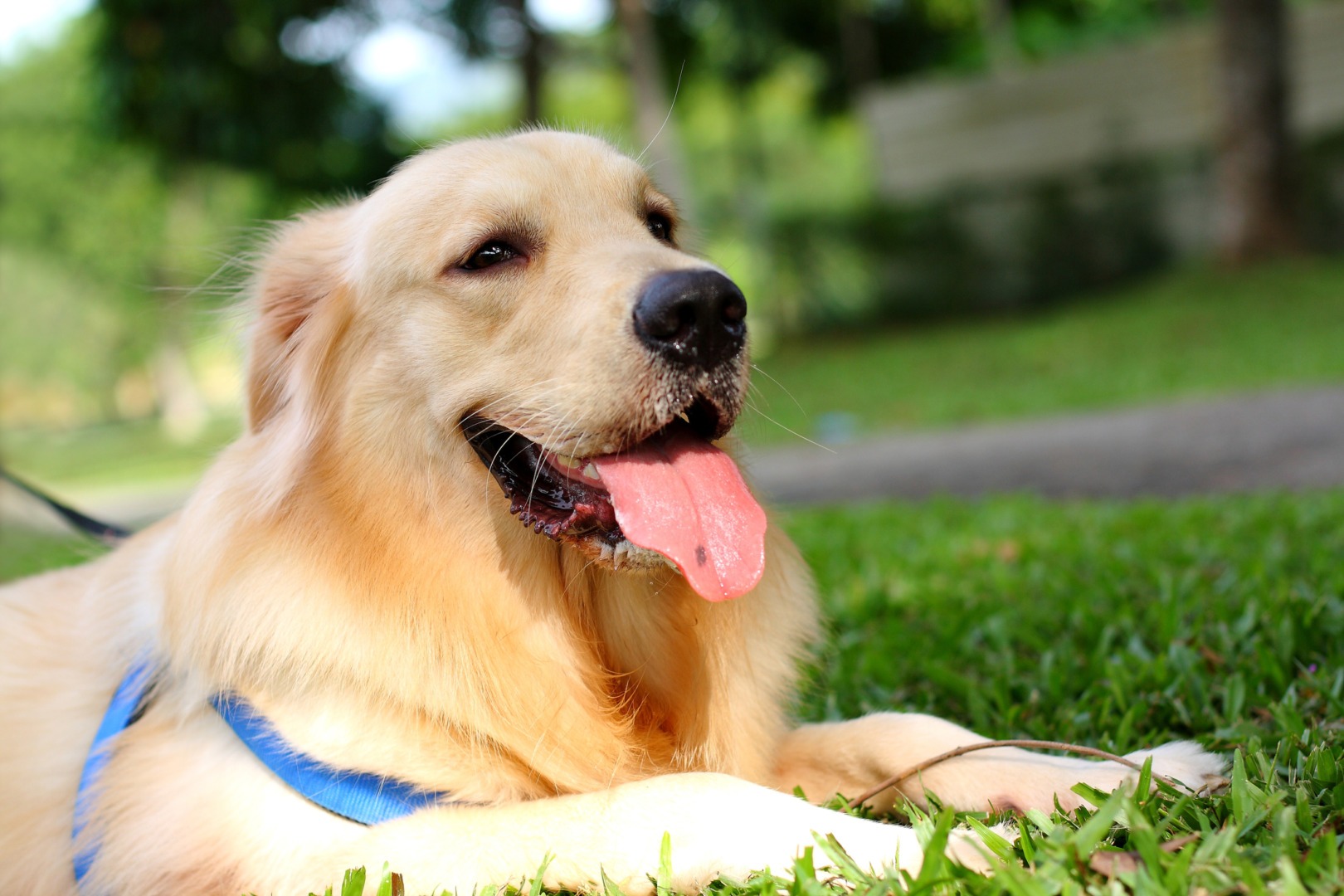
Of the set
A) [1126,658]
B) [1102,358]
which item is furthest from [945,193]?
[1126,658]

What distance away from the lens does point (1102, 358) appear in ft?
47.0

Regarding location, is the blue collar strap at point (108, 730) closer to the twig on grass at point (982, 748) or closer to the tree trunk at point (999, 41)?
the twig on grass at point (982, 748)

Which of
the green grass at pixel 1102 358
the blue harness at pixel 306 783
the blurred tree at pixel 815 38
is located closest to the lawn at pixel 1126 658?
the blue harness at pixel 306 783

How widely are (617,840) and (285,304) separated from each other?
1571 mm

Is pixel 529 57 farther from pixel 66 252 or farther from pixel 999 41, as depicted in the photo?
pixel 66 252

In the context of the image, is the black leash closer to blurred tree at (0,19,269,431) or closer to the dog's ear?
the dog's ear

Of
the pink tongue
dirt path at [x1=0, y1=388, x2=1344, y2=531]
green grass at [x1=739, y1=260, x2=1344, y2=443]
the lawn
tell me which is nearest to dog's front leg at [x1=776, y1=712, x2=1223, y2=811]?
the lawn

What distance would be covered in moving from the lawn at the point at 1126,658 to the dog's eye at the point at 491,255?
1468 mm

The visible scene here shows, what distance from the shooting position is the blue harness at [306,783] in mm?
2150

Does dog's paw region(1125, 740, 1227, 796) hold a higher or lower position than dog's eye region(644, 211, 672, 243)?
lower

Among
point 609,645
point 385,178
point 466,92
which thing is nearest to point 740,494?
point 609,645

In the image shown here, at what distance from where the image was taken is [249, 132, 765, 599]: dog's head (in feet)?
7.25

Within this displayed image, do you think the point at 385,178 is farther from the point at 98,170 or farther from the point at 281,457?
the point at 98,170

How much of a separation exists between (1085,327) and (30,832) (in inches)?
626
